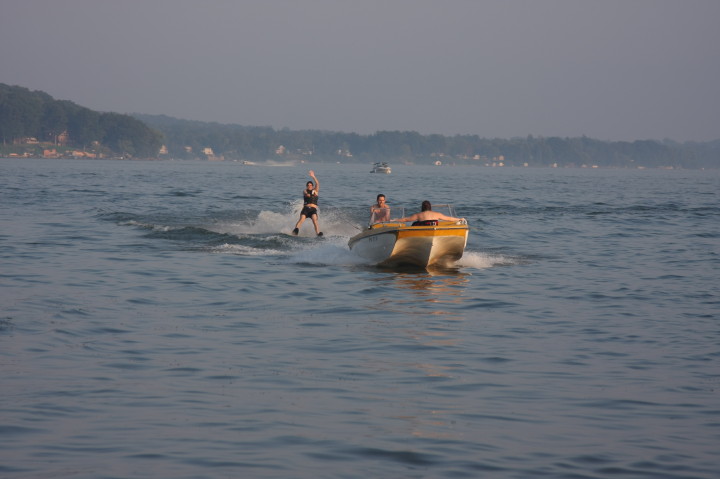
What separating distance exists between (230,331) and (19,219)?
2353cm

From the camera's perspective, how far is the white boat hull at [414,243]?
20.5m

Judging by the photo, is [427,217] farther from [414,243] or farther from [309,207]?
[309,207]

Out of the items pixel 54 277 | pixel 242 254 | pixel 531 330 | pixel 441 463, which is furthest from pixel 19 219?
pixel 441 463

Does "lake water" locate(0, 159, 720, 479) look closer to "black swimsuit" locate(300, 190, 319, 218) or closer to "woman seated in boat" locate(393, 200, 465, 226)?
"woman seated in boat" locate(393, 200, 465, 226)

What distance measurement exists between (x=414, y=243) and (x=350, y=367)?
9.75 meters

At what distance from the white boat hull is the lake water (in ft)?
1.59

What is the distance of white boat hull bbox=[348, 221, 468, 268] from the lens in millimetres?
20531

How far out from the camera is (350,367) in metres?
11.2

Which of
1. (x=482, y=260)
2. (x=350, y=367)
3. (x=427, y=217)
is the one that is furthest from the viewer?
(x=482, y=260)

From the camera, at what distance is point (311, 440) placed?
27.2 ft

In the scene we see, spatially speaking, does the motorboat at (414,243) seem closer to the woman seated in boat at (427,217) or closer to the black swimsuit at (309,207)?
the woman seated in boat at (427,217)

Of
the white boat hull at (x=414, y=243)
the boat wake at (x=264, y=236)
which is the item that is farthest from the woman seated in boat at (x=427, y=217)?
the boat wake at (x=264, y=236)

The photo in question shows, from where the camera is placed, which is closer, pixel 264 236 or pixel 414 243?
pixel 414 243

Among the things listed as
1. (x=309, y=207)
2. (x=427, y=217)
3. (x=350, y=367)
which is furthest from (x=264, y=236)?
(x=350, y=367)
